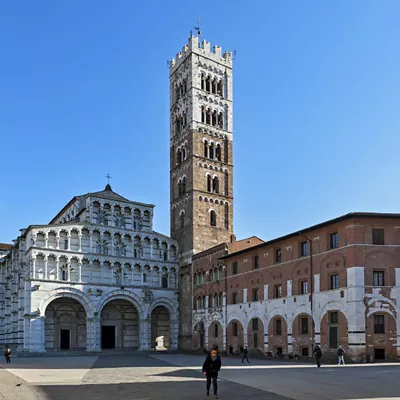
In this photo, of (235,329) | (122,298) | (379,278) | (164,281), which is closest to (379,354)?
(379,278)

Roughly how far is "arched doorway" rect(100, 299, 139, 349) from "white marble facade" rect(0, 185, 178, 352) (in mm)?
111

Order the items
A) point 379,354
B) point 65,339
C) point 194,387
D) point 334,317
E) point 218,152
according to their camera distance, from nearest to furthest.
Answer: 1. point 194,387
2. point 379,354
3. point 334,317
4. point 65,339
5. point 218,152

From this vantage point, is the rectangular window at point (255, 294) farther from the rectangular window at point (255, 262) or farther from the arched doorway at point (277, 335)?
the arched doorway at point (277, 335)

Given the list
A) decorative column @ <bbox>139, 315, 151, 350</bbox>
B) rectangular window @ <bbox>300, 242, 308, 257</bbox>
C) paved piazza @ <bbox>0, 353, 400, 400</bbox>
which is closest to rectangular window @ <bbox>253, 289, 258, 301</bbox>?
→ rectangular window @ <bbox>300, 242, 308, 257</bbox>

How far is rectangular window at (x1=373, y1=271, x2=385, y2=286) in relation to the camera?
3638 cm

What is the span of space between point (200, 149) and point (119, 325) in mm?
22801

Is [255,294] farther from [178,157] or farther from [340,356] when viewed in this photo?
[178,157]

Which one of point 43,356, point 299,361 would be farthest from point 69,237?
point 299,361

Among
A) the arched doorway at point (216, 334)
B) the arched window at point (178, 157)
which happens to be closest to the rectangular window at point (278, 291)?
the arched doorway at point (216, 334)

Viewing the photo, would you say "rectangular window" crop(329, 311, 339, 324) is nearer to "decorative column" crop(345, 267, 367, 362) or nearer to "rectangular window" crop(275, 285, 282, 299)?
"decorative column" crop(345, 267, 367, 362)

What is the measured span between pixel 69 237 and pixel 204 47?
98.1 ft

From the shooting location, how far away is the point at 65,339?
58625mm

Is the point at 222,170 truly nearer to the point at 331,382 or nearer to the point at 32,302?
the point at 32,302

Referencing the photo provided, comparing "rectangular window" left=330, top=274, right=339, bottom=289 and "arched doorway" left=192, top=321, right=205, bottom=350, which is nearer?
"rectangular window" left=330, top=274, right=339, bottom=289
